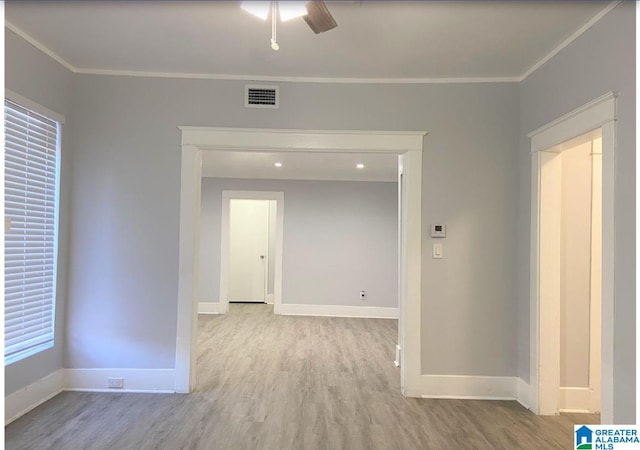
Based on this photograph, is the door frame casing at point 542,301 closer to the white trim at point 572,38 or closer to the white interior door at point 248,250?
the white trim at point 572,38

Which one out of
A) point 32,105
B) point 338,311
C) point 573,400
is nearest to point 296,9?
point 32,105

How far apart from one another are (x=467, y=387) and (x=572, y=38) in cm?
268

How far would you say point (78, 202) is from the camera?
321cm

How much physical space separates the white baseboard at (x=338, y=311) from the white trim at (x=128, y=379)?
11.8 feet

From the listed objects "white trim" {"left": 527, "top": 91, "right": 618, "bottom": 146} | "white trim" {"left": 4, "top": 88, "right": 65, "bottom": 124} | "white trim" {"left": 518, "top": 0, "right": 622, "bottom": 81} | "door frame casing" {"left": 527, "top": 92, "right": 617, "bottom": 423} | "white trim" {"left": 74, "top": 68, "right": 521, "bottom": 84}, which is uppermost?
"white trim" {"left": 518, "top": 0, "right": 622, "bottom": 81}

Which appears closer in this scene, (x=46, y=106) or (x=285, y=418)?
(x=285, y=418)

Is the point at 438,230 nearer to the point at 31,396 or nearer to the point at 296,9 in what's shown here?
the point at 296,9

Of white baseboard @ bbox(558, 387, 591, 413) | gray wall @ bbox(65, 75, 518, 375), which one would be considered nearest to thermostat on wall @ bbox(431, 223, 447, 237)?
gray wall @ bbox(65, 75, 518, 375)

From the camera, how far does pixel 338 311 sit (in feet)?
22.1

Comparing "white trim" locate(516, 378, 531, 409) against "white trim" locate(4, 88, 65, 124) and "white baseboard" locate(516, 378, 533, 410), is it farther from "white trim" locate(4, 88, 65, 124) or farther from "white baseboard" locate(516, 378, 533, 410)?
"white trim" locate(4, 88, 65, 124)

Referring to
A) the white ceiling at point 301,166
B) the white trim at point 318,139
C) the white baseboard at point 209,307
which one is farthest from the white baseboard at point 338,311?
the white trim at point 318,139

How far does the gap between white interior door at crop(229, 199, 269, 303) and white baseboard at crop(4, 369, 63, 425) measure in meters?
4.72

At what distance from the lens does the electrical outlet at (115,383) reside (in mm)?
3166

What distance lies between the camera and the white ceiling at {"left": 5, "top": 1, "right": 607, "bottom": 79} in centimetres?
230
